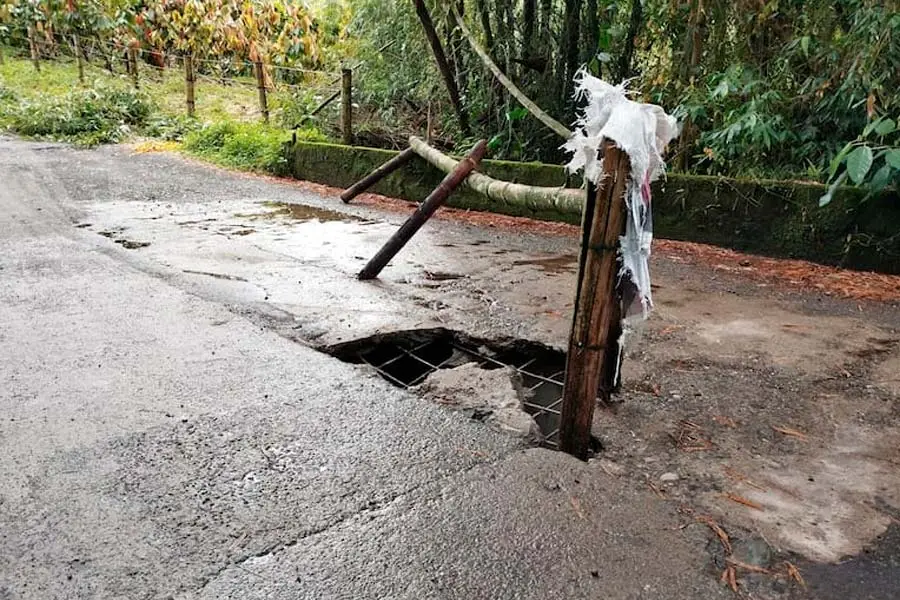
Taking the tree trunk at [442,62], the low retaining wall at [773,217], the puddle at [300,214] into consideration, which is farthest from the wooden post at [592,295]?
the tree trunk at [442,62]

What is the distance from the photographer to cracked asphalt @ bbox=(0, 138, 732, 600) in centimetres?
163

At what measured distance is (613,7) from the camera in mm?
6262

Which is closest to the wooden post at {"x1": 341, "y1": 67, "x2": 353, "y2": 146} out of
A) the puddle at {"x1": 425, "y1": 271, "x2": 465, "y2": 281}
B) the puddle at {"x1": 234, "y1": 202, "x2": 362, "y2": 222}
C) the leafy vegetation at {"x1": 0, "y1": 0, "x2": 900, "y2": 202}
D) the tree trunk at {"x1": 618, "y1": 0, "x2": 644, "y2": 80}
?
the leafy vegetation at {"x1": 0, "y1": 0, "x2": 900, "y2": 202}

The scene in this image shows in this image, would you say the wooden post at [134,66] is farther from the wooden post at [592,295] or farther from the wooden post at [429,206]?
the wooden post at [592,295]

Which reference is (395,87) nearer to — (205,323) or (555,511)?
(205,323)

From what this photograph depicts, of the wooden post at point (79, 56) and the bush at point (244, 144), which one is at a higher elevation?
the wooden post at point (79, 56)

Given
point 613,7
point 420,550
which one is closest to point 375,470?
point 420,550

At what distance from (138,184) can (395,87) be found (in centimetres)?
326

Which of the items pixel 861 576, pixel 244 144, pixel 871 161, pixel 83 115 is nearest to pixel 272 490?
pixel 861 576

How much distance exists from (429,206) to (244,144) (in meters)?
6.46

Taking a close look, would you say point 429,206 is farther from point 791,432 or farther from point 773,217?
point 773,217

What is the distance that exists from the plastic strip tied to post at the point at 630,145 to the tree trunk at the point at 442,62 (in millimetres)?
5280

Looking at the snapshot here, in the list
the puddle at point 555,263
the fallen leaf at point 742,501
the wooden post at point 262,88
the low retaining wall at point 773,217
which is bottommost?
the fallen leaf at point 742,501

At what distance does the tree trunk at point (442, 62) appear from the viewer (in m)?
6.83
